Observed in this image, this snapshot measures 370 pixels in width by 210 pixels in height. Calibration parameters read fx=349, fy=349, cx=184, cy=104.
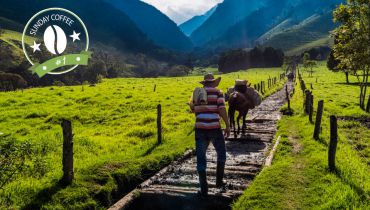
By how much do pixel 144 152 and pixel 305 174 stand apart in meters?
6.61

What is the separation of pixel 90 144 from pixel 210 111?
30.8 feet

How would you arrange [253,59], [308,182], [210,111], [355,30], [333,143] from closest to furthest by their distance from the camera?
[210,111]
[308,182]
[333,143]
[355,30]
[253,59]

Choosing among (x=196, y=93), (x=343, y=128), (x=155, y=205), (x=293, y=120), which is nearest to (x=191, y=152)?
(x=155, y=205)

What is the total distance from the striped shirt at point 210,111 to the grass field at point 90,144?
3535 millimetres

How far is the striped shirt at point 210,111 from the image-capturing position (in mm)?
8992

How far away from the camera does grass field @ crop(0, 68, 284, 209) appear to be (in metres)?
9.30

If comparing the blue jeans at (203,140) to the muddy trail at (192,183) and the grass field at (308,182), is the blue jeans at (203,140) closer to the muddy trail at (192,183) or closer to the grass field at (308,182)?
the muddy trail at (192,183)

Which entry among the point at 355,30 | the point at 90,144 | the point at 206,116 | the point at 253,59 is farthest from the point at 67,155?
the point at 253,59

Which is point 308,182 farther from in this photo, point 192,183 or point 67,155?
point 67,155

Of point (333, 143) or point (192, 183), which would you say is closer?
point (192, 183)

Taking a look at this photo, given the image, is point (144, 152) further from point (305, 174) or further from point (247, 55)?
point (247, 55)

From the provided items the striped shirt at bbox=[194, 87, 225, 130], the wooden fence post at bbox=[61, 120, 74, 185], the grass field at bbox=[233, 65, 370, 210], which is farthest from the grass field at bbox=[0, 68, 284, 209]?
the grass field at bbox=[233, 65, 370, 210]

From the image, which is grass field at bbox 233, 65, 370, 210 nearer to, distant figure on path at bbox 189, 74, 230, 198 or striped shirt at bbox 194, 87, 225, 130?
distant figure on path at bbox 189, 74, 230, 198

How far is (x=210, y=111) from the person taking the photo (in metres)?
9.01
